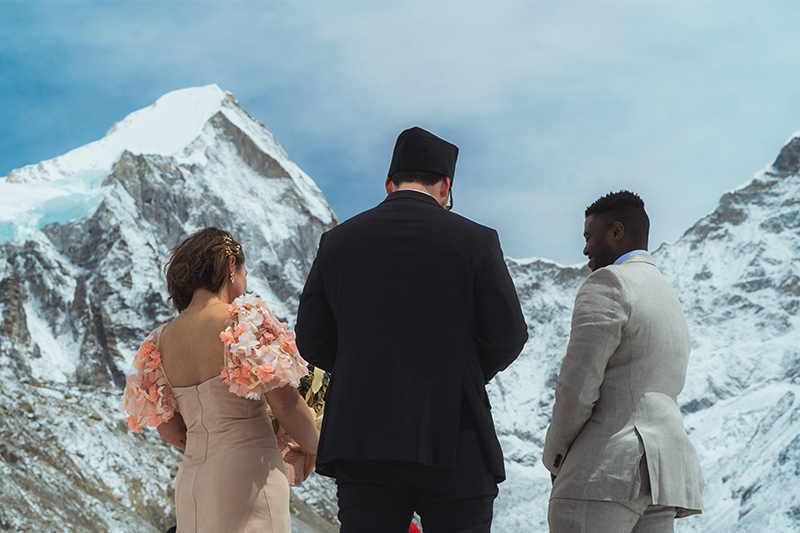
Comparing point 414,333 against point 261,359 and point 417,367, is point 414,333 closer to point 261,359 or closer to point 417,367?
point 417,367

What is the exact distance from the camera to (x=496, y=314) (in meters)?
2.34

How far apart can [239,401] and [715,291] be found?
144411 mm

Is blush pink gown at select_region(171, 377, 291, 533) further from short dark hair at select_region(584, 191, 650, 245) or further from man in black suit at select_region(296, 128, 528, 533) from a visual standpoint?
short dark hair at select_region(584, 191, 650, 245)

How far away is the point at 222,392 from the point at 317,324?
0.82 metres

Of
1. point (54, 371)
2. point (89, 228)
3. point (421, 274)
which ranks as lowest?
point (421, 274)

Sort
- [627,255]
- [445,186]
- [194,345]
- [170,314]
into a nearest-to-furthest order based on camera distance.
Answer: [445,186] → [627,255] → [194,345] → [170,314]

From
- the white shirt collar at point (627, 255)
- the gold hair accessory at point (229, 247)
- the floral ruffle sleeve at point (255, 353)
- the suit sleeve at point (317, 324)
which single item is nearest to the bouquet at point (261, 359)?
the floral ruffle sleeve at point (255, 353)

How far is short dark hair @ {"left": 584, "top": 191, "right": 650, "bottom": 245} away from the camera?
9.96 ft

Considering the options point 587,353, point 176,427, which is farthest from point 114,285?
point 587,353

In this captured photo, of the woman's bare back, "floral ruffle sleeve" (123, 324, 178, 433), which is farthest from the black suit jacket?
"floral ruffle sleeve" (123, 324, 178, 433)

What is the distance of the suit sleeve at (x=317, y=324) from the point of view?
8.52ft

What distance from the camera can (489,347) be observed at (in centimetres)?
238

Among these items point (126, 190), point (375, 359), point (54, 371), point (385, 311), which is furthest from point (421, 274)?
point (126, 190)

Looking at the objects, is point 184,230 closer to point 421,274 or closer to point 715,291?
point 421,274
